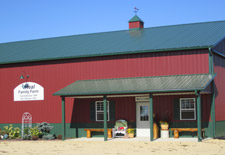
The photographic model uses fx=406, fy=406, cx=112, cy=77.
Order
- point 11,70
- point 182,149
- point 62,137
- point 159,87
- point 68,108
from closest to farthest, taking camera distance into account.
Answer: point 182,149
point 159,87
point 62,137
point 68,108
point 11,70

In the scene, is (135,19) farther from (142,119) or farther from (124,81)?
(142,119)

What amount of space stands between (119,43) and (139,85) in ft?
17.1

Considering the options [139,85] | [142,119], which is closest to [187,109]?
[142,119]

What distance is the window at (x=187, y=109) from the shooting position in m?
24.2

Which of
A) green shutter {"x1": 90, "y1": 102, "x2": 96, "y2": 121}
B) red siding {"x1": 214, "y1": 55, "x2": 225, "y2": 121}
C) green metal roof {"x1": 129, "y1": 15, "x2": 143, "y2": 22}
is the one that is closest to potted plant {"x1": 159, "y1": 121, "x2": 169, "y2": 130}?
red siding {"x1": 214, "y1": 55, "x2": 225, "y2": 121}

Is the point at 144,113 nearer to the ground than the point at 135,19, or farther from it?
nearer to the ground

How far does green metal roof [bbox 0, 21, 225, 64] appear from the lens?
25484 mm

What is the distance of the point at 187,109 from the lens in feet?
79.8

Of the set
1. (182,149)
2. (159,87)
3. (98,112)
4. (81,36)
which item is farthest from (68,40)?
(182,149)

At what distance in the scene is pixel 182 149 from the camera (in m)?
18.8

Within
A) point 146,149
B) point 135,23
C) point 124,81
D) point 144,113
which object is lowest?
point 146,149

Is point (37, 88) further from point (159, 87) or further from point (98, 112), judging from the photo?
point (159, 87)

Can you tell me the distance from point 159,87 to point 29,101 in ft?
35.1

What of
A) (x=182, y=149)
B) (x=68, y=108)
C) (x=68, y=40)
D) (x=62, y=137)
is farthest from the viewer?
(x=68, y=40)
